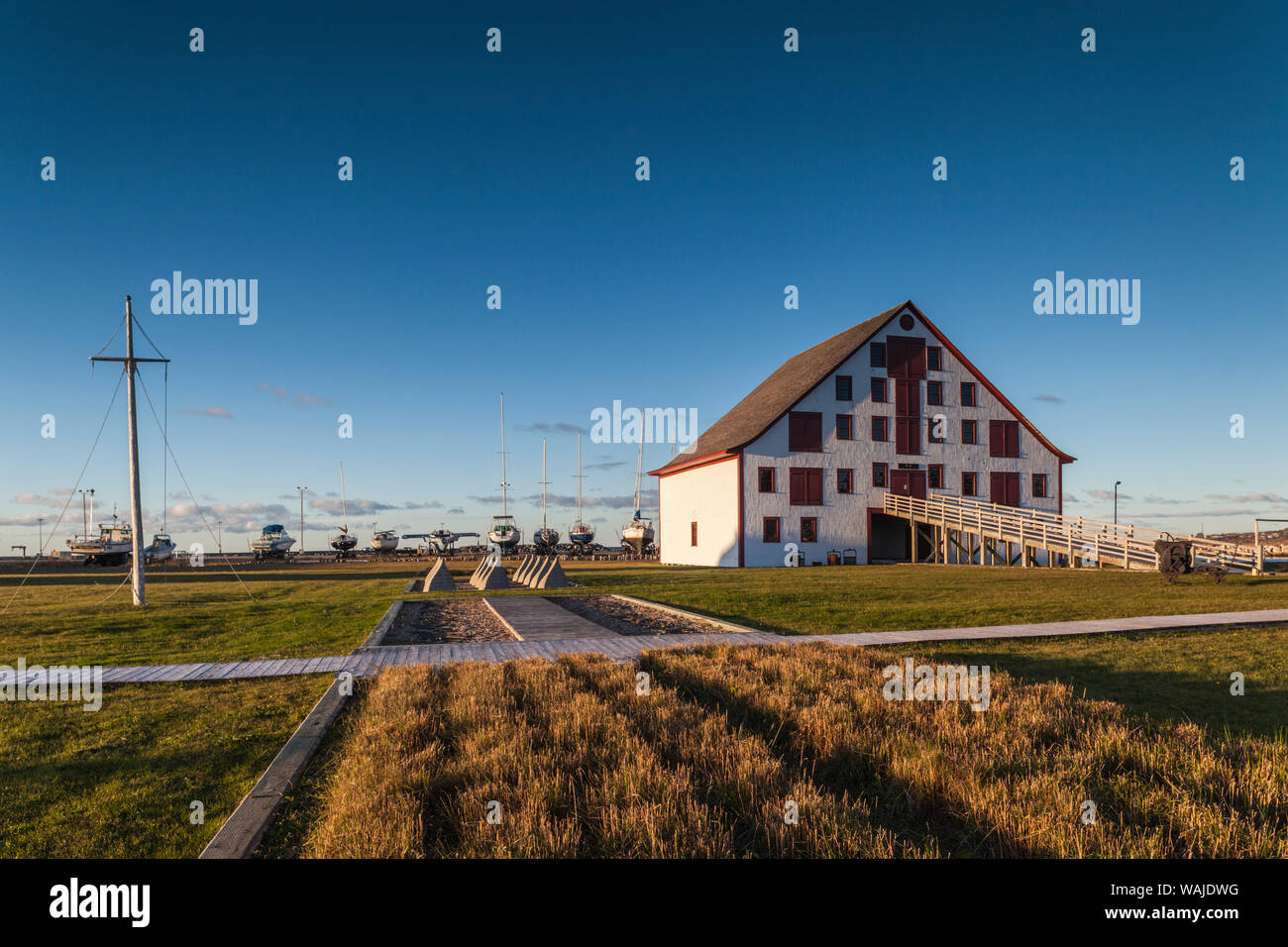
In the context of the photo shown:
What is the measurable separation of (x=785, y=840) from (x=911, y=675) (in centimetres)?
457

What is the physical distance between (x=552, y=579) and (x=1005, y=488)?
27.7m

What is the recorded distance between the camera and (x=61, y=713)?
7371 millimetres

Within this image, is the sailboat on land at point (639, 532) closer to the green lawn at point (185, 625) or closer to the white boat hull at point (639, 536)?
the white boat hull at point (639, 536)

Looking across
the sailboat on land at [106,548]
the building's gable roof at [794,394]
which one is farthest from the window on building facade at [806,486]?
the sailboat on land at [106,548]

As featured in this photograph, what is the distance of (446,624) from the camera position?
563 inches

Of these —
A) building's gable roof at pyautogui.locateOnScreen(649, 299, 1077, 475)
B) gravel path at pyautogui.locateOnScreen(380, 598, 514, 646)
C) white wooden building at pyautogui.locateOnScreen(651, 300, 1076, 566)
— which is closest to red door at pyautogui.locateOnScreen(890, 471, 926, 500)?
white wooden building at pyautogui.locateOnScreen(651, 300, 1076, 566)

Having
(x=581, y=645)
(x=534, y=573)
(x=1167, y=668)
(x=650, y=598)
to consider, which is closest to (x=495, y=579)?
(x=534, y=573)

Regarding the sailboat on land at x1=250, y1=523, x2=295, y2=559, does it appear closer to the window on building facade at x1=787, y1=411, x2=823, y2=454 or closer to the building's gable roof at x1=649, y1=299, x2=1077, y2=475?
the building's gable roof at x1=649, y1=299, x2=1077, y2=475

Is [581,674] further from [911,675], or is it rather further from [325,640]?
[325,640]

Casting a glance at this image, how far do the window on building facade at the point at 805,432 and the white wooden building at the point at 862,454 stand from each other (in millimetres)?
51

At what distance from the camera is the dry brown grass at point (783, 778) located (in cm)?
388

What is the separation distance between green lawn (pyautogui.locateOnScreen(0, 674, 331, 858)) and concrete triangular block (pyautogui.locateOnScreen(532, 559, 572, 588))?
46.1 ft

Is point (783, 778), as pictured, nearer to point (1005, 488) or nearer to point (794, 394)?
point (794, 394)
